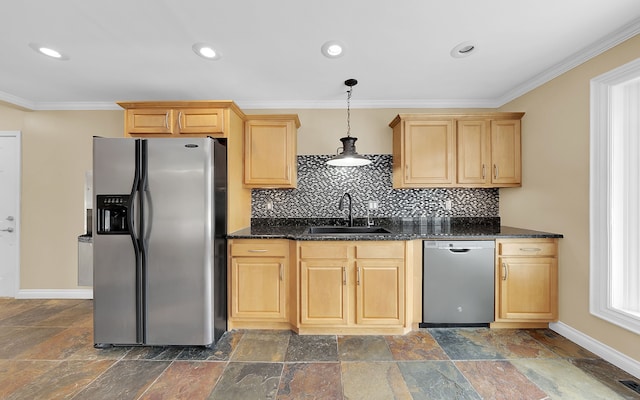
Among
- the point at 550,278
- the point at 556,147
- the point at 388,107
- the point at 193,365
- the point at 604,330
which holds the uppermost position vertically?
the point at 388,107

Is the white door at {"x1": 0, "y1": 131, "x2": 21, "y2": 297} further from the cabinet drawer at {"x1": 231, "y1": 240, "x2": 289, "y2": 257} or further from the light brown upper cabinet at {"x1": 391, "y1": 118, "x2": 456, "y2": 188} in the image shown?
the light brown upper cabinet at {"x1": 391, "y1": 118, "x2": 456, "y2": 188}

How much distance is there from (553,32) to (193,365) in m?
3.58

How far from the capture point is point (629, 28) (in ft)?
5.96

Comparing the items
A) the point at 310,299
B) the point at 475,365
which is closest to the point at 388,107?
the point at 310,299

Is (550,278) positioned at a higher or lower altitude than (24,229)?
lower

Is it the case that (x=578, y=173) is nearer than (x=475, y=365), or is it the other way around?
(x=475, y=365)

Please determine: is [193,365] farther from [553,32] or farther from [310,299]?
[553,32]

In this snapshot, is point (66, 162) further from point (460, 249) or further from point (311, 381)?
point (460, 249)

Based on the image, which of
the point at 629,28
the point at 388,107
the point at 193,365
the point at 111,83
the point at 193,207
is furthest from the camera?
the point at 388,107

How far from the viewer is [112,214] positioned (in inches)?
83.4

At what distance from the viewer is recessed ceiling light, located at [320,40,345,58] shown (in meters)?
1.98

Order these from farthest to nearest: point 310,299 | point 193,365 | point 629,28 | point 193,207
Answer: point 310,299
point 193,207
point 193,365
point 629,28

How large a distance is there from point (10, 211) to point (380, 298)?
448 centimetres

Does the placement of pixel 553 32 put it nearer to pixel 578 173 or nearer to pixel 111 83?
pixel 578 173
